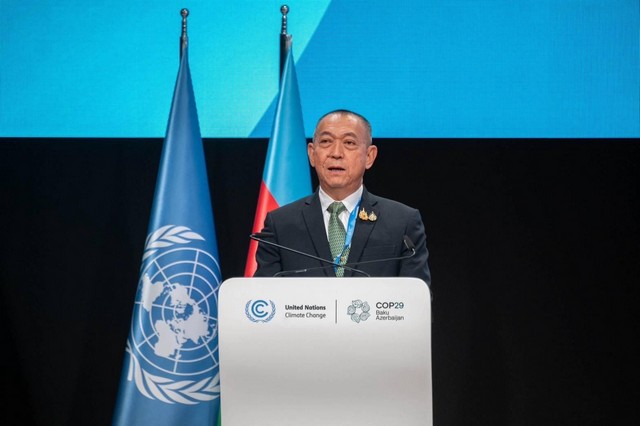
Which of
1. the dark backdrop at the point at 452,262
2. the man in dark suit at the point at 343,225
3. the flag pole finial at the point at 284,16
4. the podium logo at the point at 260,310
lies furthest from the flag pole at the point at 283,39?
the podium logo at the point at 260,310

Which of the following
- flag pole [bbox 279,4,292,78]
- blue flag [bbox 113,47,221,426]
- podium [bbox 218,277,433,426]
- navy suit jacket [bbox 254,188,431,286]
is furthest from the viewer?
flag pole [bbox 279,4,292,78]

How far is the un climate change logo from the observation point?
2967 millimetres

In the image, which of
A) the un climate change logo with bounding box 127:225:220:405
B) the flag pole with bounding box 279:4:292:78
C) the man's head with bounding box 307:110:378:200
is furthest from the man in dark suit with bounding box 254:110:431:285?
the flag pole with bounding box 279:4:292:78

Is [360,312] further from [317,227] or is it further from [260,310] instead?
[317,227]

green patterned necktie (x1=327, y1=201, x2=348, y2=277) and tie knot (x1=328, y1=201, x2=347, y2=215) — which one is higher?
tie knot (x1=328, y1=201, x2=347, y2=215)

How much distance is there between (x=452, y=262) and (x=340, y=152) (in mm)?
1545

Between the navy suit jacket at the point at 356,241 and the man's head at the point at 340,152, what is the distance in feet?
0.23

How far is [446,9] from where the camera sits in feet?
11.7

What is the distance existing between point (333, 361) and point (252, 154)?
2121mm

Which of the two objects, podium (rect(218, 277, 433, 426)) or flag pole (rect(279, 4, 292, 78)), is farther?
flag pole (rect(279, 4, 292, 78))

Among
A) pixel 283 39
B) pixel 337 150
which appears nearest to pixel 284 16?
pixel 283 39

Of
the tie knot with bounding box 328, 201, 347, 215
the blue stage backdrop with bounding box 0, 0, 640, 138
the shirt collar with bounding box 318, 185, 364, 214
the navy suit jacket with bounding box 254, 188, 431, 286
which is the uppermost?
the blue stage backdrop with bounding box 0, 0, 640, 138

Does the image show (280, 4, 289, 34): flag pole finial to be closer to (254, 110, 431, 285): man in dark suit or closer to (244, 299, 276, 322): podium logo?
(254, 110, 431, 285): man in dark suit

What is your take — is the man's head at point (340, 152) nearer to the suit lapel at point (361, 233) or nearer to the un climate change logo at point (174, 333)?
the suit lapel at point (361, 233)
